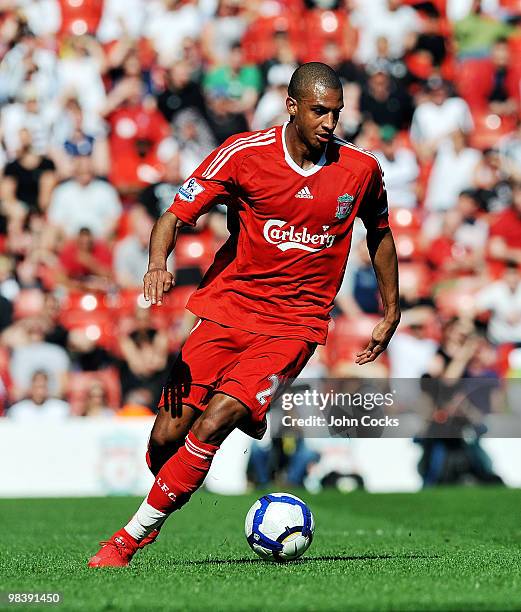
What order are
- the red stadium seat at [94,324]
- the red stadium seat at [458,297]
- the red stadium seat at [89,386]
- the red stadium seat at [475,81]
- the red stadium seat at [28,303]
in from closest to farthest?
the red stadium seat at [89,386] < the red stadium seat at [94,324] < the red stadium seat at [28,303] < the red stadium seat at [458,297] < the red stadium seat at [475,81]

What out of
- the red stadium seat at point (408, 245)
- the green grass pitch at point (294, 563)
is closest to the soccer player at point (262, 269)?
the green grass pitch at point (294, 563)

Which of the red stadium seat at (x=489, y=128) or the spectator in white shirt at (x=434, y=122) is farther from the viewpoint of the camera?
the red stadium seat at (x=489, y=128)

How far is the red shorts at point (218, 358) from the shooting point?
7.03 meters

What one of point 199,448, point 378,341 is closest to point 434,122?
point 378,341

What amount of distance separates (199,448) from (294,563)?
916mm

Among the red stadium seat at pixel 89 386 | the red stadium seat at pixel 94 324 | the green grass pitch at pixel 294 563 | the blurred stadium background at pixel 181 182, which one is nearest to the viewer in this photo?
the green grass pitch at pixel 294 563

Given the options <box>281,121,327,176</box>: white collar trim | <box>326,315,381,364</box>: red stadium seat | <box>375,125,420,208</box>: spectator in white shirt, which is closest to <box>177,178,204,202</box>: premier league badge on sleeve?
<box>281,121,327,176</box>: white collar trim

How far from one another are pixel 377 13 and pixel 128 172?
15.5 feet

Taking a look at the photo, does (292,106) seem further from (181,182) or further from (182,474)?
(181,182)

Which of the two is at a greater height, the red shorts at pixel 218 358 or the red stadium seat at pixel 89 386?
the red shorts at pixel 218 358

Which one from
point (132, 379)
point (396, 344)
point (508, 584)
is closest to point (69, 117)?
point (132, 379)

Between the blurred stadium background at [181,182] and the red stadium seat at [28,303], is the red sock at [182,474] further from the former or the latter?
the red stadium seat at [28,303]

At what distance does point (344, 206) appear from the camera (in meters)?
7.15

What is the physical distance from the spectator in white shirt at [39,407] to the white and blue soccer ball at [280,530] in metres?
7.61
